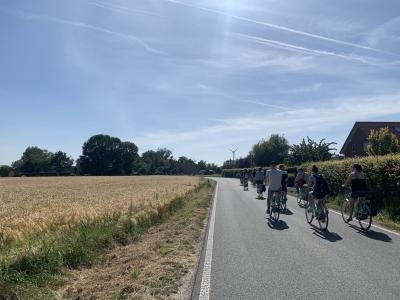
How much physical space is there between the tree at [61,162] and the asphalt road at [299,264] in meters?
156

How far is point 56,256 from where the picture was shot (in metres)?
7.87

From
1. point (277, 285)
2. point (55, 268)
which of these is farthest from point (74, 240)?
point (277, 285)

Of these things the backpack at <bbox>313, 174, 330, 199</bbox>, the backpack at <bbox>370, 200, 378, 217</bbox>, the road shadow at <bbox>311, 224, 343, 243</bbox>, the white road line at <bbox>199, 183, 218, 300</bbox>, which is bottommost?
the white road line at <bbox>199, 183, 218, 300</bbox>

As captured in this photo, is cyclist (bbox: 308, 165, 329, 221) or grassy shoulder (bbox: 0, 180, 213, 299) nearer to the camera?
grassy shoulder (bbox: 0, 180, 213, 299)

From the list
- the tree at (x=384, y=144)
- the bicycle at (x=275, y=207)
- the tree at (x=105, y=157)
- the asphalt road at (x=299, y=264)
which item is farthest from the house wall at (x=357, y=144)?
the tree at (x=105, y=157)

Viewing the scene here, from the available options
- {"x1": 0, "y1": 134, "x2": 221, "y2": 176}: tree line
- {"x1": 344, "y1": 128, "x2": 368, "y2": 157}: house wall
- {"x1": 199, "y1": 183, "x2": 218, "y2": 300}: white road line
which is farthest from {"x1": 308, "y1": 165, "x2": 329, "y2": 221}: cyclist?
{"x1": 0, "y1": 134, "x2": 221, "y2": 176}: tree line

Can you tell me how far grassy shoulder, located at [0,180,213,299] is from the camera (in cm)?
618

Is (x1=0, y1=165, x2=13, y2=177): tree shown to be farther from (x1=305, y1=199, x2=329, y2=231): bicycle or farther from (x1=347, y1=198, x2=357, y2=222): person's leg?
(x1=347, y1=198, x2=357, y2=222): person's leg

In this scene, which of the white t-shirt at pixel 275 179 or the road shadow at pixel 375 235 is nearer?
the road shadow at pixel 375 235

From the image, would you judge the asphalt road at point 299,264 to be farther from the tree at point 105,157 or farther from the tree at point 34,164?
the tree at point 34,164

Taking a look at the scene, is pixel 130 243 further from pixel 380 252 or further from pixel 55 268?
pixel 380 252

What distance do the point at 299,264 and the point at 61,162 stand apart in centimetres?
16205

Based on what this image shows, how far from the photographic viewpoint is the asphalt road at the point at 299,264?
627 cm

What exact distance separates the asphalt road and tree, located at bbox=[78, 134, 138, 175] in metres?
142
